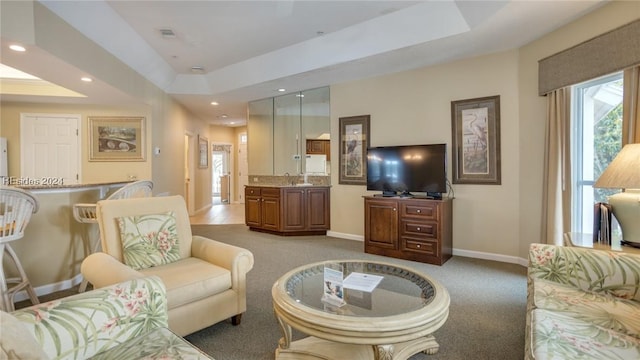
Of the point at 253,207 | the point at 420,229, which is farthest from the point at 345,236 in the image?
the point at 253,207

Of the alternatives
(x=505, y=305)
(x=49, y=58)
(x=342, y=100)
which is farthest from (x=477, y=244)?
(x=49, y=58)

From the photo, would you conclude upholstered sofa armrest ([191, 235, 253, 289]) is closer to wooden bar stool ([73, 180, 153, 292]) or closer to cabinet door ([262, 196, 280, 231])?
wooden bar stool ([73, 180, 153, 292])

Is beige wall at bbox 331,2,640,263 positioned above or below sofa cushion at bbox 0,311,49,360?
above

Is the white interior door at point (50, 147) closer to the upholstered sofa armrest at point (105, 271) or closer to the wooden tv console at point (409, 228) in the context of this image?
the upholstered sofa armrest at point (105, 271)

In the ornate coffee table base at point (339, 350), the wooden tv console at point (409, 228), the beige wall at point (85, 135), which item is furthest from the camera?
the beige wall at point (85, 135)

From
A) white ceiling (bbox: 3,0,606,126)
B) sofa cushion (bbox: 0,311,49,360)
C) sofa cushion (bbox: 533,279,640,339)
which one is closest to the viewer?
sofa cushion (bbox: 0,311,49,360)

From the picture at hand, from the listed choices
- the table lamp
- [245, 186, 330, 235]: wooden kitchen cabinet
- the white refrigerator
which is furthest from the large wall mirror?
the table lamp

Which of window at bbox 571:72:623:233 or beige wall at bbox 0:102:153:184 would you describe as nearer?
window at bbox 571:72:623:233

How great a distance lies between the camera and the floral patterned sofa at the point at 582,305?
4.12 feet

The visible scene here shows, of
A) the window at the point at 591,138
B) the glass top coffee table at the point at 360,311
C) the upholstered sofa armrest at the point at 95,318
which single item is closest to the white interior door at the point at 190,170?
the glass top coffee table at the point at 360,311

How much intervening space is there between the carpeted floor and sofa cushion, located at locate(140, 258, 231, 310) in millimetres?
353

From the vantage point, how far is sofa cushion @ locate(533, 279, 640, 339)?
144 cm

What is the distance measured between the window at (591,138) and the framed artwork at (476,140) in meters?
0.79

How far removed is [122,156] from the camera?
5.42 m
